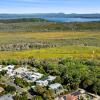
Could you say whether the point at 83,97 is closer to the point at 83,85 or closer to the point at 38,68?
the point at 83,85

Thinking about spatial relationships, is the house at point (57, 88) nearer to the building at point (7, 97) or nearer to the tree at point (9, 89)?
the tree at point (9, 89)

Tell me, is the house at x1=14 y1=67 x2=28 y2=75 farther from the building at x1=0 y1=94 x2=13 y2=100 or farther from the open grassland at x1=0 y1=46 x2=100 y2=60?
the open grassland at x1=0 y1=46 x2=100 y2=60

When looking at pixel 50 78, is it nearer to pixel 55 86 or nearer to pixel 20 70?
pixel 55 86

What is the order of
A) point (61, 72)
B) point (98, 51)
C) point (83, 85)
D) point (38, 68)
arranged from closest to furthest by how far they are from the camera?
1. point (83, 85)
2. point (61, 72)
3. point (38, 68)
4. point (98, 51)

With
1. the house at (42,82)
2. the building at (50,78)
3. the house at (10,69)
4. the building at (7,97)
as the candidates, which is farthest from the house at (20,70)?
the building at (7,97)

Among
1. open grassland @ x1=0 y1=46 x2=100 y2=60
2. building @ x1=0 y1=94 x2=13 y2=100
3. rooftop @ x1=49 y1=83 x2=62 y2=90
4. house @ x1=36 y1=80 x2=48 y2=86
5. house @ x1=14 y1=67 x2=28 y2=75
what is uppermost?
house @ x1=36 y1=80 x2=48 y2=86

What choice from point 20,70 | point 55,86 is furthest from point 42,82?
point 20,70

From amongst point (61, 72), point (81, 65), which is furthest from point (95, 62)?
point (61, 72)

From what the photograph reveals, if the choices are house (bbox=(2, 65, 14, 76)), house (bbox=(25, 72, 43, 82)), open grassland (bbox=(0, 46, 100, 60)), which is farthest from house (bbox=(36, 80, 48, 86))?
open grassland (bbox=(0, 46, 100, 60))
